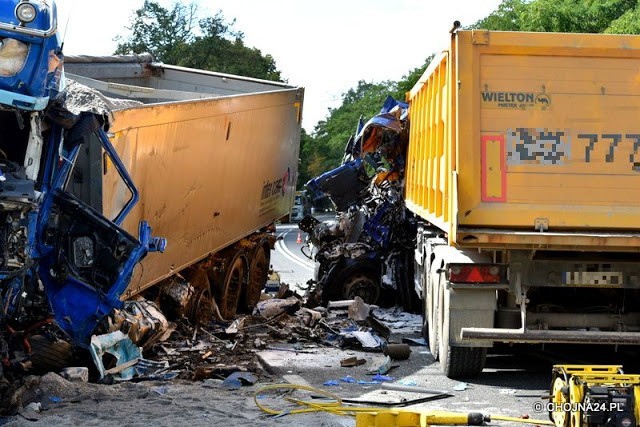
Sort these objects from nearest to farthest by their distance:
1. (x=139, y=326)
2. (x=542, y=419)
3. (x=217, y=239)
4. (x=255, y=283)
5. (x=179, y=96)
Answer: (x=542, y=419) → (x=139, y=326) → (x=217, y=239) → (x=179, y=96) → (x=255, y=283)

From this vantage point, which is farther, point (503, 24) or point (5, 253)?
point (503, 24)

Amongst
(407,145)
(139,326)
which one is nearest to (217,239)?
(407,145)

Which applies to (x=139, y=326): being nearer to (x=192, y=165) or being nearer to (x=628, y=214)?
(x=192, y=165)

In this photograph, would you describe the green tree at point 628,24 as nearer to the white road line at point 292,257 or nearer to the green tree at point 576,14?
the green tree at point 576,14

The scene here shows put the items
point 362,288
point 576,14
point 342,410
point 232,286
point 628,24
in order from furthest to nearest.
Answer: point 576,14 → point 628,24 → point 362,288 → point 232,286 → point 342,410

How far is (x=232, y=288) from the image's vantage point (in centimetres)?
1636

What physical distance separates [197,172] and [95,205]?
3.51m

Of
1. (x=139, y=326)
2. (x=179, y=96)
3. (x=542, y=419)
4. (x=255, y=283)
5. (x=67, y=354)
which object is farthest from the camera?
(x=255, y=283)

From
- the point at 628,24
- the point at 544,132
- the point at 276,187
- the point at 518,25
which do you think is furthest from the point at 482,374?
the point at 518,25

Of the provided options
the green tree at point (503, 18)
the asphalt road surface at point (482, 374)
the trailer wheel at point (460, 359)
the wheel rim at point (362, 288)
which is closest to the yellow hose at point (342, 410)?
the asphalt road surface at point (482, 374)

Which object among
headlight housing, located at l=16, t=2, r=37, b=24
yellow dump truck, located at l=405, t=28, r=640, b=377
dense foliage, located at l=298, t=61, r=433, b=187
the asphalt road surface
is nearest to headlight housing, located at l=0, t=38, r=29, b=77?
headlight housing, located at l=16, t=2, r=37, b=24

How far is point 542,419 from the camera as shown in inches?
320

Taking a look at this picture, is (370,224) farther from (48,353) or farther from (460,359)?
(48,353)

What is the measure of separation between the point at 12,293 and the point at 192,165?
4981 millimetres
